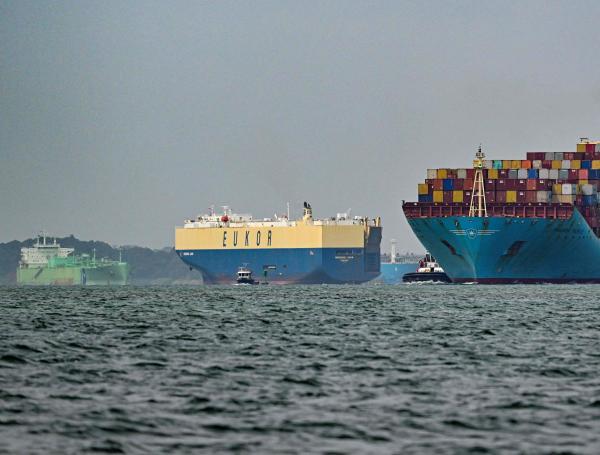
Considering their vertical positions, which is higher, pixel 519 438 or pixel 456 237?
pixel 456 237

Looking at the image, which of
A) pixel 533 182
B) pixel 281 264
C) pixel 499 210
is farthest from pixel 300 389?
pixel 281 264

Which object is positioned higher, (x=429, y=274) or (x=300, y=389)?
(x=429, y=274)

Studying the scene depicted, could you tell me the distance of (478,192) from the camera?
111 m

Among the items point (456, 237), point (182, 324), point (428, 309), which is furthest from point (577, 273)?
point (182, 324)

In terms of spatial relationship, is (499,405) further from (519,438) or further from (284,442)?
(284,442)

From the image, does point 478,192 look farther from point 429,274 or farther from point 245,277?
point 245,277

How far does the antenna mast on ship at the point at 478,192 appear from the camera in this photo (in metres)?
110

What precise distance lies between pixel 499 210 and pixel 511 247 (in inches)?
150

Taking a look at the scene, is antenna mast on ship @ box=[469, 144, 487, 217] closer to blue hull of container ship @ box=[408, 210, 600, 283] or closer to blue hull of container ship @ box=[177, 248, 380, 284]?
blue hull of container ship @ box=[408, 210, 600, 283]

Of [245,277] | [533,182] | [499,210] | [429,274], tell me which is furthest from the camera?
[245,277]

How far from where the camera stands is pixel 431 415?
20828 mm

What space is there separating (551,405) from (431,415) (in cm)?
245

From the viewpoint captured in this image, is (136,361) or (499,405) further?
(136,361)

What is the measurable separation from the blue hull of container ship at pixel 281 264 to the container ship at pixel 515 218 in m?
56.7
